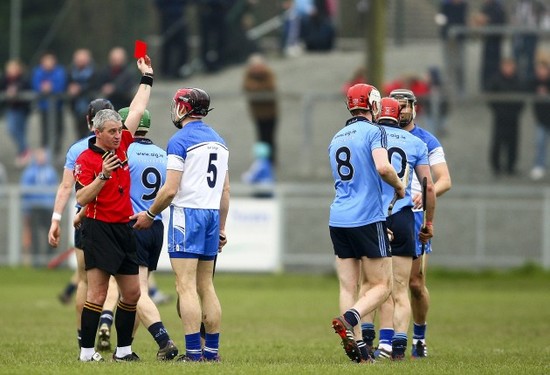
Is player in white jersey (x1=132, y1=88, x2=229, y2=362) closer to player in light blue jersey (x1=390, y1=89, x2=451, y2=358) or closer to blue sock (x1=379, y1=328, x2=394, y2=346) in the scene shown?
blue sock (x1=379, y1=328, x2=394, y2=346)

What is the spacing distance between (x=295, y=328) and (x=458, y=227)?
10681 millimetres

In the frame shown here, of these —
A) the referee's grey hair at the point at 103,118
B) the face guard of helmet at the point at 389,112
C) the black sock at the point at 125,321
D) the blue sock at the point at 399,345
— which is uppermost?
the face guard of helmet at the point at 389,112

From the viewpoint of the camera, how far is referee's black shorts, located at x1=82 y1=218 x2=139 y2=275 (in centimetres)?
1111

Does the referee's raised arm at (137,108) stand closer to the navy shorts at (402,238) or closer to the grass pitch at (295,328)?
the grass pitch at (295,328)

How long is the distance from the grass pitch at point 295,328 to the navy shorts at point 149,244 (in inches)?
36.6

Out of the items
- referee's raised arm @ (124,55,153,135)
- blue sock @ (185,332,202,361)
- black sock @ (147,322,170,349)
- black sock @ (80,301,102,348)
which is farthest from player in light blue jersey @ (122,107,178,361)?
black sock @ (80,301,102,348)

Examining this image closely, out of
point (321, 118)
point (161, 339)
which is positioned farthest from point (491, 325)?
point (321, 118)

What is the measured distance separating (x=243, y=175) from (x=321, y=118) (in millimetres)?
2317

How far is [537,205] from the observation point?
26.6 meters

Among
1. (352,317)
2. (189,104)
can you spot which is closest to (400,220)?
(352,317)

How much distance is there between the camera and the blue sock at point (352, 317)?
1136 centimetres

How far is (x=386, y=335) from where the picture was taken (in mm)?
12586

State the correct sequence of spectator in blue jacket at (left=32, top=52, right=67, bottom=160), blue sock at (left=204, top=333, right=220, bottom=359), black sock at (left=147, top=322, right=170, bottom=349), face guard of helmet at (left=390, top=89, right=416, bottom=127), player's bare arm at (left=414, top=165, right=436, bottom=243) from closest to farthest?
1. blue sock at (left=204, top=333, right=220, bottom=359)
2. black sock at (left=147, top=322, right=170, bottom=349)
3. player's bare arm at (left=414, top=165, right=436, bottom=243)
4. face guard of helmet at (left=390, top=89, right=416, bottom=127)
5. spectator in blue jacket at (left=32, top=52, right=67, bottom=160)

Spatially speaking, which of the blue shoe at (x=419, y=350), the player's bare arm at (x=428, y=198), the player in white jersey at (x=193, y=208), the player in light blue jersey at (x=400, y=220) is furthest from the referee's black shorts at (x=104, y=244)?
the blue shoe at (x=419, y=350)
